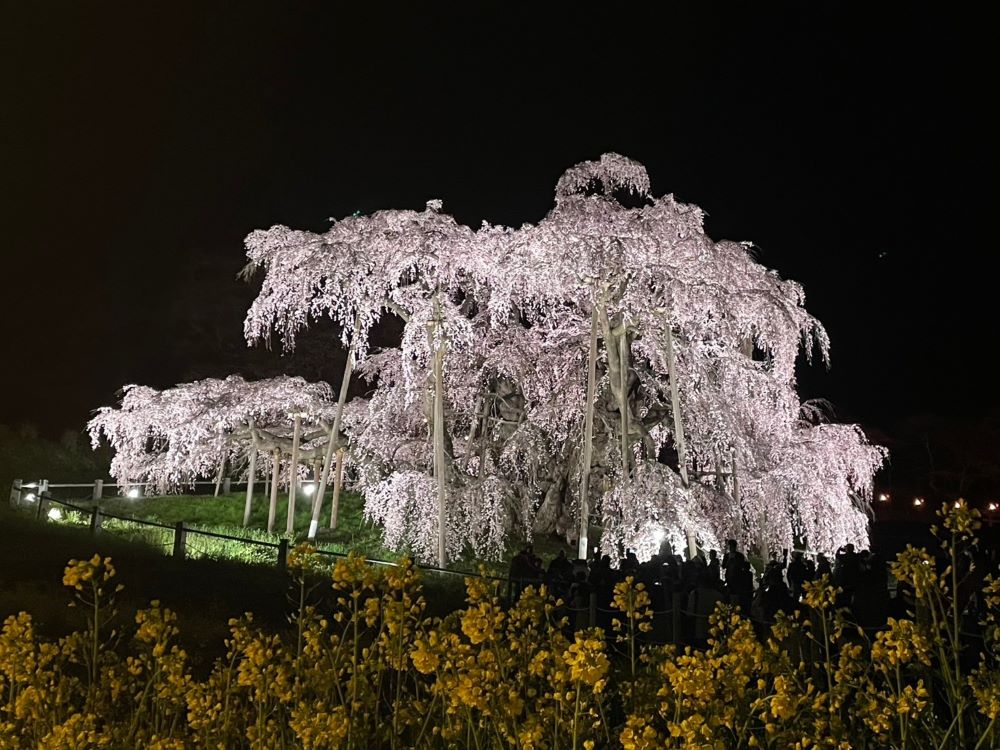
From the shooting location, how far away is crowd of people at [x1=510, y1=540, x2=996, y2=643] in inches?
231

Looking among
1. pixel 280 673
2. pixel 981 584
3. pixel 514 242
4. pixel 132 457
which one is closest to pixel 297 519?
pixel 132 457

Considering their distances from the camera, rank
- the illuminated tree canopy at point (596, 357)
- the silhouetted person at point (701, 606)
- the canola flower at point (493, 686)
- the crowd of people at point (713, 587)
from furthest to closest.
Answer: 1. the illuminated tree canopy at point (596, 357)
2. the silhouetted person at point (701, 606)
3. the crowd of people at point (713, 587)
4. the canola flower at point (493, 686)

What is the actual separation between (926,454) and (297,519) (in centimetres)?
2777

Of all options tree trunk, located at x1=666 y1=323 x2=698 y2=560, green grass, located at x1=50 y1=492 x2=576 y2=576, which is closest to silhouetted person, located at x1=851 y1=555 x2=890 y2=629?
tree trunk, located at x1=666 y1=323 x2=698 y2=560

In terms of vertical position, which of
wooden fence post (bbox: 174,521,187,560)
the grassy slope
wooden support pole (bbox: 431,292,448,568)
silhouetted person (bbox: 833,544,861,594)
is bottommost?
the grassy slope

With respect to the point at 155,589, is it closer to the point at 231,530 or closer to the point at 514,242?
the point at 514,242

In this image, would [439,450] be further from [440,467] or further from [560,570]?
[560,570]

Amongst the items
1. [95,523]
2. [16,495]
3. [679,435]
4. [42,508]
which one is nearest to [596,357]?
[679,435]

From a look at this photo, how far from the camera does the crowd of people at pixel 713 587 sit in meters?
5.88

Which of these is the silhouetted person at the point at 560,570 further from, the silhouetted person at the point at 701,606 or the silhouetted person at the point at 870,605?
the silhouetted person at the point at 870,605

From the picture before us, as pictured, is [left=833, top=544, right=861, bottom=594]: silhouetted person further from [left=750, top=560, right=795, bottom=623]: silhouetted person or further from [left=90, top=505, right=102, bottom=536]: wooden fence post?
[left=90, top=505, right=102, bottom=536]: wooden fence post

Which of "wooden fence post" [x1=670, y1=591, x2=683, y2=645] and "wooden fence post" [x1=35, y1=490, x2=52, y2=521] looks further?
"wooden fence post" [x1=35, y1=490, x2=52, y2=521]

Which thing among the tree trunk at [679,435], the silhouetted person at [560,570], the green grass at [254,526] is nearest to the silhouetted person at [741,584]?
the silhouetted person at [560,570]

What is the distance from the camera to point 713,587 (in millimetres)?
6695
